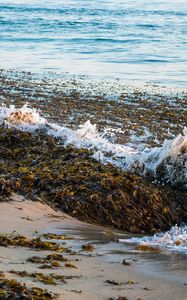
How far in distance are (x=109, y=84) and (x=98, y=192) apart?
320 inches

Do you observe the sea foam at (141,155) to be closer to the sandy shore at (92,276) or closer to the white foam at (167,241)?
the white foam at (167,241)

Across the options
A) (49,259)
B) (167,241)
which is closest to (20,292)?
(49,259)

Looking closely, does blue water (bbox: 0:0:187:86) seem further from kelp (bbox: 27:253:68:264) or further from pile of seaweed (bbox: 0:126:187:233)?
kelp (bbox: 27:253:68:264)

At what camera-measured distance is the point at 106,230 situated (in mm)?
4883

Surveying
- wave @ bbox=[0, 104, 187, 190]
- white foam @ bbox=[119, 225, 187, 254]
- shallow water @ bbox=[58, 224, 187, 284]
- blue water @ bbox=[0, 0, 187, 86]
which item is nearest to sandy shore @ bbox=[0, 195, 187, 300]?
shallow water @ bbox=[58, 224, 187, 284]

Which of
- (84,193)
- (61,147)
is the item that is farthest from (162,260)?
(61,147)

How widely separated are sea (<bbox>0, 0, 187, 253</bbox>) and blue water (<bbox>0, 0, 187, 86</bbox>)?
0.03 meters

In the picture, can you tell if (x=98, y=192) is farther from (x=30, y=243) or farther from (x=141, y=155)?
(x=30, y=243)

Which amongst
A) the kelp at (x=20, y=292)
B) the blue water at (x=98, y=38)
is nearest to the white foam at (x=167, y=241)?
the kelp at (x=20, y=292)

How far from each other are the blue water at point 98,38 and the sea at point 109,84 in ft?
0.10

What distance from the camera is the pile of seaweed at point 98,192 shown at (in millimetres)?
5133

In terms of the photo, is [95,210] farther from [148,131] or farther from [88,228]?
[148,131]

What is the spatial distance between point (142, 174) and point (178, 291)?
257 cm

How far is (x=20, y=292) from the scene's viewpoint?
324cm
